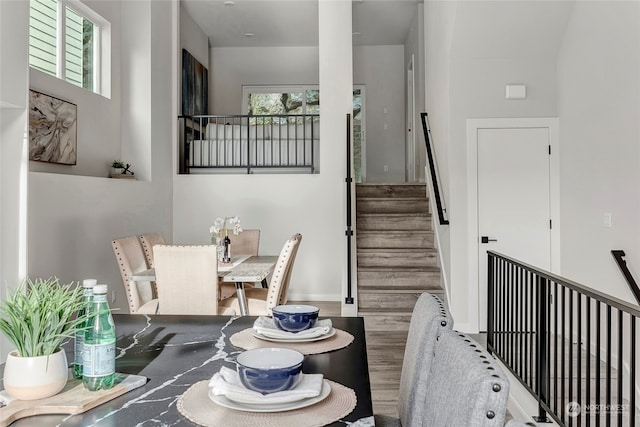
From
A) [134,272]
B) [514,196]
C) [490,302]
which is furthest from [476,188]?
[134,272]

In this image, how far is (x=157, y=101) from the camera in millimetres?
5965

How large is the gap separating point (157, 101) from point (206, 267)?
138 inches

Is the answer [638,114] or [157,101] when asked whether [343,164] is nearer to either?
[157,101]

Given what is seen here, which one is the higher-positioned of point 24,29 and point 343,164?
point 24,29

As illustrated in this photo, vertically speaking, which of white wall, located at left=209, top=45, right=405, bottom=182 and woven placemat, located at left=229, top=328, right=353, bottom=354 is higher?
white wall, located at left=209, top=45, right=405, bottom=182

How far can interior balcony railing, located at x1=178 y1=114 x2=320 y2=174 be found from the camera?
660cm

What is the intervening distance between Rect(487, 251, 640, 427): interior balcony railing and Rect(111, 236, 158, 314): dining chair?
268cm

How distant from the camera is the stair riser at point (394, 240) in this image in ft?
19.0

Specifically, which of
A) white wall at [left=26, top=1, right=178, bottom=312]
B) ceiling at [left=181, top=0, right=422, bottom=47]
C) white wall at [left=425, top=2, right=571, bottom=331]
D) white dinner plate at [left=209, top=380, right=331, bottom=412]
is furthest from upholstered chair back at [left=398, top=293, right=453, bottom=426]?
ceiling at [left=181, top=0, right=422, bottom=47]

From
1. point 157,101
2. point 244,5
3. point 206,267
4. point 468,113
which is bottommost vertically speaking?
point 206,267

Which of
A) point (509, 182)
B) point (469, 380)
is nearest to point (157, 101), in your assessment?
point (509, 182)

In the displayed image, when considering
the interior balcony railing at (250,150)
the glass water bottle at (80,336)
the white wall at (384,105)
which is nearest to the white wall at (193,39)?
the interior balcony railing at (250,150)

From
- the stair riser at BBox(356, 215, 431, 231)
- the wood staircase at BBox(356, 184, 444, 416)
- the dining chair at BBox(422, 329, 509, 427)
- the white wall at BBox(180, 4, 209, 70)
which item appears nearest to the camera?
the dining chair at BBox(422, 329, 509, 427)

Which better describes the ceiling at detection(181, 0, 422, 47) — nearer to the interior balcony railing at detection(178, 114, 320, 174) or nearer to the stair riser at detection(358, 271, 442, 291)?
the interior balcony railing at detection(178, 114, 320, 174)
